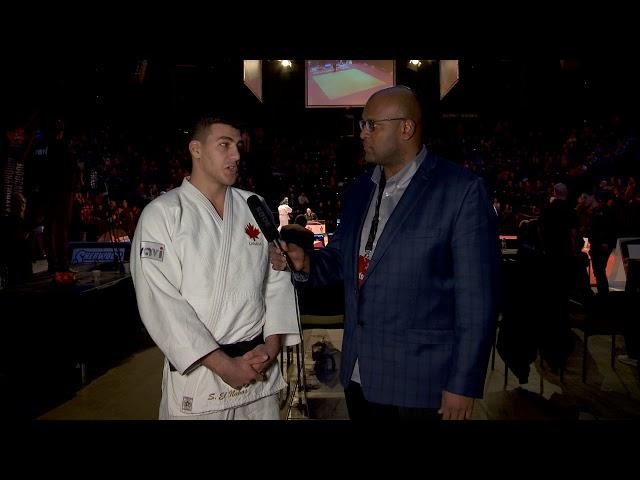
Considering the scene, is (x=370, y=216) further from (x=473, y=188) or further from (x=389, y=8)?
(x=389, y=8)

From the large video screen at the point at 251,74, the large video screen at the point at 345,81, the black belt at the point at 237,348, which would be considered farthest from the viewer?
Answer: the large video screen at the point at 345,81

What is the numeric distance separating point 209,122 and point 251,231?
1.33 ft

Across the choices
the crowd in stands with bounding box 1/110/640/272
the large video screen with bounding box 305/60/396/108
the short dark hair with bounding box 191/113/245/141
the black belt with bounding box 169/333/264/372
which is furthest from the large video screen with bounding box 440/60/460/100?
the black belt with bounding box 169/333/264/372

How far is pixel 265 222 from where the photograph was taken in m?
1.52

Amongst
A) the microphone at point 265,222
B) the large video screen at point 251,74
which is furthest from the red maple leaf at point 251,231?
the large video screen at point 251,74

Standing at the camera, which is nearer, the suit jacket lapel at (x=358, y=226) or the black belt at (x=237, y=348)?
the black belt at (x=237, y=348)

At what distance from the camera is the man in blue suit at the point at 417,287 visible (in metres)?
1.44

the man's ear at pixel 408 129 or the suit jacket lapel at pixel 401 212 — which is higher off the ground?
the man's ear at pixel 408 129

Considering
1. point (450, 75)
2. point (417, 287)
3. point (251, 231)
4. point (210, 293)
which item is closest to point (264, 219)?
point (251, 231)

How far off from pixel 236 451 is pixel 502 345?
12.5ft

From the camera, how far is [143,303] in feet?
4.82

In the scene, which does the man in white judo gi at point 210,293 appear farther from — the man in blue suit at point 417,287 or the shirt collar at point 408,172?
the shirt collar at point 408,172

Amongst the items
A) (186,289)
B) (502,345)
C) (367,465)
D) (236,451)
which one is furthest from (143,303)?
(502,345)

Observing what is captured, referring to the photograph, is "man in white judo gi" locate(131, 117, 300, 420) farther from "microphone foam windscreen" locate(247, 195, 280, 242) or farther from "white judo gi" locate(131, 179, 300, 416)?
"microphone foam windscreen" locate(247, 195, 280, 242)
